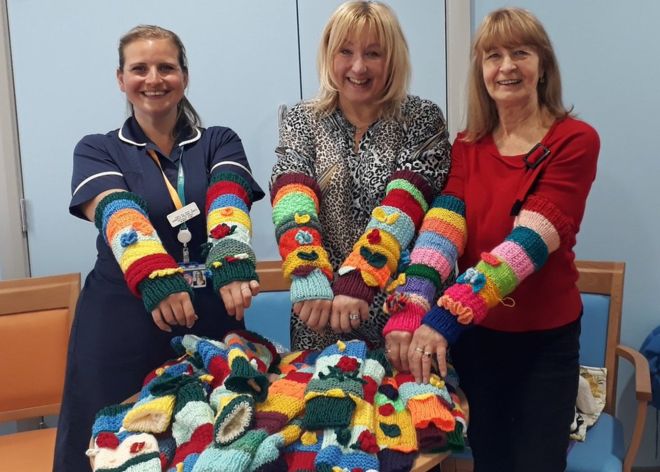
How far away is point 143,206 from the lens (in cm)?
146

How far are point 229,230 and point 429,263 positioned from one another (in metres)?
0.46

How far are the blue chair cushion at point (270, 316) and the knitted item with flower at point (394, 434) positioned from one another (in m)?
1.36

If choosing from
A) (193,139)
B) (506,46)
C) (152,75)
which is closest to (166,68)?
(152,75)

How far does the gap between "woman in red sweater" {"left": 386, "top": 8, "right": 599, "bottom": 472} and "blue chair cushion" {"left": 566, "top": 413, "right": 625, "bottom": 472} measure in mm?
539

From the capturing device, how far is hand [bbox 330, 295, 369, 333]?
1320 mm

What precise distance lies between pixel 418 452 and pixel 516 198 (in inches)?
24.1

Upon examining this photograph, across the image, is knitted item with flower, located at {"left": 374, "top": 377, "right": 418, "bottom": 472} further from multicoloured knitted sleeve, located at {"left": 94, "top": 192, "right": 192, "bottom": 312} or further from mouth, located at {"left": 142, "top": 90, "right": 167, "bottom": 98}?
mouth, located at {"left": 142, "top": 90, "right": 167, "bottom": 98}

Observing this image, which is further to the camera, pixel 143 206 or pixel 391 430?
pixel 143 206

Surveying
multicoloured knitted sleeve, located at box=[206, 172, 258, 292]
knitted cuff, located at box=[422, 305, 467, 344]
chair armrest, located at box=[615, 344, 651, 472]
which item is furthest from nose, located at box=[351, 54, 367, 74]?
chair armrest, located at box=[615, 344, 651, 472]

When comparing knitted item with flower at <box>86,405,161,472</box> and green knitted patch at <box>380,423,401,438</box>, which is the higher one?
green knitted patch at <box>380,423,401,438</box>

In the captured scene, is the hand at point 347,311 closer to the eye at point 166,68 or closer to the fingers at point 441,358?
the fingers at point 441,358

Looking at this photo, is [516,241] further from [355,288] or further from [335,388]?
[335,388]

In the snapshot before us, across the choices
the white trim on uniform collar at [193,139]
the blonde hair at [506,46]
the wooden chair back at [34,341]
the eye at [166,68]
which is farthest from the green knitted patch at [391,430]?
the wooden chair back at [34,341]

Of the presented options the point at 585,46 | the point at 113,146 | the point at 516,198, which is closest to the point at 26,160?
the point at 113,146
